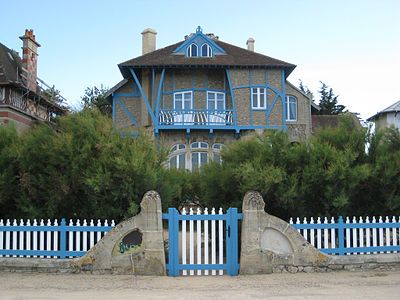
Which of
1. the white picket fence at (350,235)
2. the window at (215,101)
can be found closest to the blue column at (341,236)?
the white picket fence at (350,235)

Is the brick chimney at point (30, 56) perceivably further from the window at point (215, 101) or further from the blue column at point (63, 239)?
the blue column at point (63, 239)

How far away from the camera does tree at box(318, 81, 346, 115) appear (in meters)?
49.0

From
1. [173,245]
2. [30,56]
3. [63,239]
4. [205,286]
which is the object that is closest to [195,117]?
[30,56]

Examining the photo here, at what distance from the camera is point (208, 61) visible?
1078 inches

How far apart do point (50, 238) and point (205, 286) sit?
3.76 m

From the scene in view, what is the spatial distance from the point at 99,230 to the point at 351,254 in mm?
5578

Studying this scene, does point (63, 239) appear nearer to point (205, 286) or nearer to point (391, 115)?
point (205, 286)

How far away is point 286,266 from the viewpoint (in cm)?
1013

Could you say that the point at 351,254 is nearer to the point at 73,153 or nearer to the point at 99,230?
the point at 99,230

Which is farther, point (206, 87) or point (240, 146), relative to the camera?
point (206, 87)

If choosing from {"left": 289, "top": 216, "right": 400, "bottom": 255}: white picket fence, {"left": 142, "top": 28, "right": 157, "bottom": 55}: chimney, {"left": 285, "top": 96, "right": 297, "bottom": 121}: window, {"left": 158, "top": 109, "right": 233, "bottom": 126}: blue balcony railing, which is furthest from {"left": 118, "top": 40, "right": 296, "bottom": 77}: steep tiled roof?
{"left": 289, "top": 216, "right": 400, "bottom": 255}: white picket fence

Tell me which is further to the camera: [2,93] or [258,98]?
[258,98]

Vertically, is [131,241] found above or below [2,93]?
below

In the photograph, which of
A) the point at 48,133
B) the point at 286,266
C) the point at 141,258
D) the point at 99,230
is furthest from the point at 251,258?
the point at 48,133
